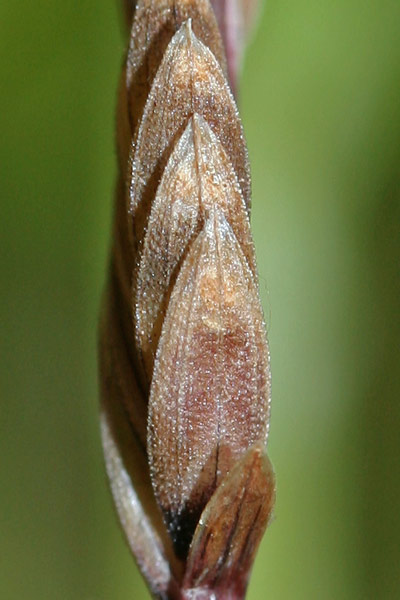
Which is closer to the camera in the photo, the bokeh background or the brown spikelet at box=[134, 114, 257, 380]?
the brown spikelet at box=[134, 114, 257, 380]

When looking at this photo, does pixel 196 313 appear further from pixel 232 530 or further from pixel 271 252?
pixel 271 252

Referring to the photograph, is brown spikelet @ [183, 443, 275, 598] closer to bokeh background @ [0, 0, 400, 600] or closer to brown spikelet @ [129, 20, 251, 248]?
brown spikelet @ [129, 20, 251, 248]

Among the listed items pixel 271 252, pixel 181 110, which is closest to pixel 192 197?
pixel 181 110

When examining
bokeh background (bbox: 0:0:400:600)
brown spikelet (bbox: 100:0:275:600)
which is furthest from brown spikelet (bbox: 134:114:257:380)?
bokeh background (bbox: 0:0:400:600)

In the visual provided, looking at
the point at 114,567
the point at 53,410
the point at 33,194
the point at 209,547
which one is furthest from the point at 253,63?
the point at 209,547

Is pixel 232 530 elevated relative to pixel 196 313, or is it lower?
lower

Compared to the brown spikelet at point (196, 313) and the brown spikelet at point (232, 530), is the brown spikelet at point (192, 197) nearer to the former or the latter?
the brown spikelet at point (196, 313)

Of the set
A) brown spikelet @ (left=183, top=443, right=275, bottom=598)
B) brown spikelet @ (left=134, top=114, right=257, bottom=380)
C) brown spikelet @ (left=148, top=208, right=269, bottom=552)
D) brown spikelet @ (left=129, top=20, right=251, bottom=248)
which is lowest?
brown spikelet @ (left=183, top=443, right=275, bottom=598)
